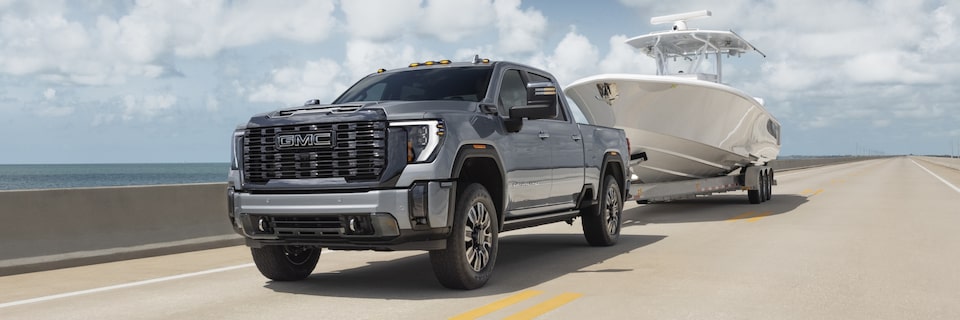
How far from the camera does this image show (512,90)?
8.91m

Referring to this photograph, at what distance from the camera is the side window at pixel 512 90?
8648 millimetres

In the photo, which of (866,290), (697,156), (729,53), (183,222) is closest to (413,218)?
(866,290)

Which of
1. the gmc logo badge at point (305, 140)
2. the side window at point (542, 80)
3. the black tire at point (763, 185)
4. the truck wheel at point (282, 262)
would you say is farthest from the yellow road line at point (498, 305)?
the black tire at point (763, 185)

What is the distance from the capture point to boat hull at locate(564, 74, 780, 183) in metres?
15.5

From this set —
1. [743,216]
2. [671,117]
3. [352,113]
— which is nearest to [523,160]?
[352,113]

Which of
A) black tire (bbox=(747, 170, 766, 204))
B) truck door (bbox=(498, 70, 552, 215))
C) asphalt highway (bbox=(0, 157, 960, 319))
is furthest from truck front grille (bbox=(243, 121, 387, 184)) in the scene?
black tire (bbox=(747, 170, 766, 204))

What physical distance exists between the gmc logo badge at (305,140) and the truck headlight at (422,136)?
53 cm

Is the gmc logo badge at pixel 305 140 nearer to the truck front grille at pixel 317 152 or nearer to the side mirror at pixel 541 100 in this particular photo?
the truck front grille at pixel 317 152

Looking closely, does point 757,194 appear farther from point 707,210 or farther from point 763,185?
point 707,210

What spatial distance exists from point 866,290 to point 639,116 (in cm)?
844

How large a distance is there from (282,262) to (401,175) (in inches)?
70.4

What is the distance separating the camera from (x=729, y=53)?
68.2 feet

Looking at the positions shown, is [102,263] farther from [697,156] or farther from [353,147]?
[697,156]

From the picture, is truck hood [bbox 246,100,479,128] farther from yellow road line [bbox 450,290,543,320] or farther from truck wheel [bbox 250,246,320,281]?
yellow road line [bbox 450,290,543,320]
